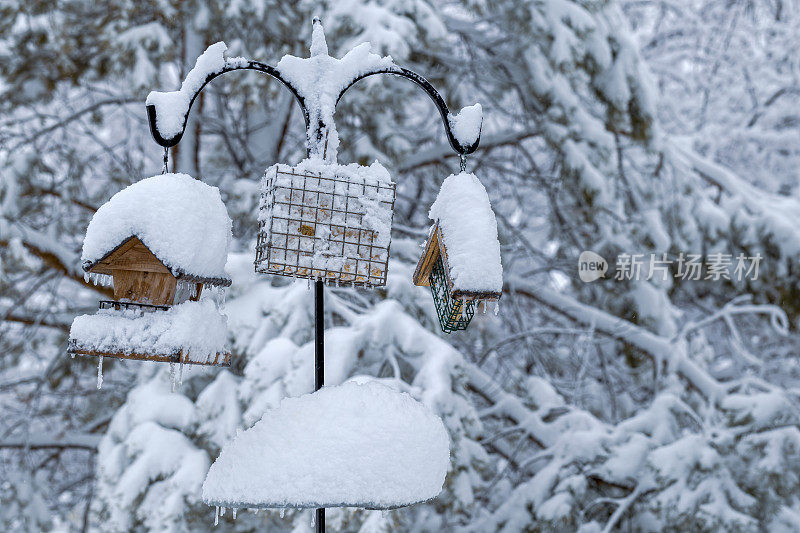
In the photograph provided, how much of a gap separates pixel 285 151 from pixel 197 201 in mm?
5132

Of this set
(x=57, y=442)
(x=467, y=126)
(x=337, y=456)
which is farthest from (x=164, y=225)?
(x=57, y=442)

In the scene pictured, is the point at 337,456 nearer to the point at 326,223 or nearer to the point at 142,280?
Answer: the point at 326,223

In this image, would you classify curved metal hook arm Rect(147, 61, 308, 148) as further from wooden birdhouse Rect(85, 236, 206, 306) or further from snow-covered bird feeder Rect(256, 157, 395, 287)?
wooden birdhouse Rect(85, 236, 206, 306)

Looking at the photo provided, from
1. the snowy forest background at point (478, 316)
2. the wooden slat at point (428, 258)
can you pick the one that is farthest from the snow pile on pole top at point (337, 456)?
the snowy forest background at point (478, 316)

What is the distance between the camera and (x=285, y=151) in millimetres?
6738

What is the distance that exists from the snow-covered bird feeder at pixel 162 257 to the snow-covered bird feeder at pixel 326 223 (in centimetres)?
13

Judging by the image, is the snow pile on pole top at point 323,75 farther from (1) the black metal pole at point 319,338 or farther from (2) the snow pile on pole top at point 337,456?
(2) the snow pile on pole top at point 337,456

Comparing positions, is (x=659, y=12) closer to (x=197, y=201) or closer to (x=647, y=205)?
(x=647, y=205)

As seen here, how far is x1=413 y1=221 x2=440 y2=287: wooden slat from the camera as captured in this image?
1864mm

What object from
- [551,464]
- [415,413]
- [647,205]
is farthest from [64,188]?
[415,413]

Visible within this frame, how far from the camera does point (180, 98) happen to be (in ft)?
5.63

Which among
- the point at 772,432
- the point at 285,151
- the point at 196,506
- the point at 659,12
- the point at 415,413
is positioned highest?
the point at 659,12

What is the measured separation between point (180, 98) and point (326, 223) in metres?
0.43

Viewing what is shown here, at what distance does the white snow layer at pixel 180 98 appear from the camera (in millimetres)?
1690
